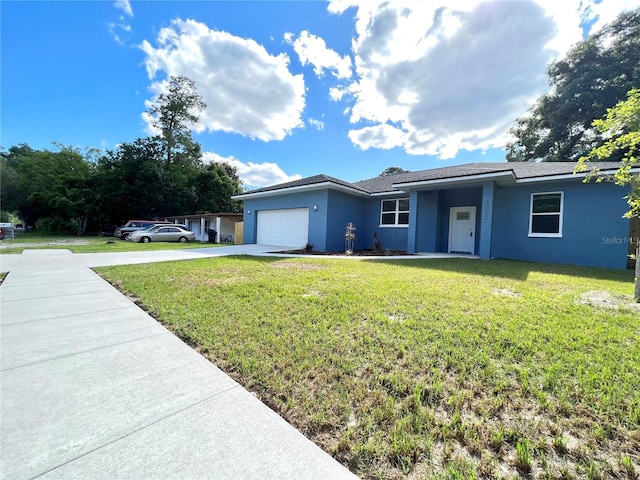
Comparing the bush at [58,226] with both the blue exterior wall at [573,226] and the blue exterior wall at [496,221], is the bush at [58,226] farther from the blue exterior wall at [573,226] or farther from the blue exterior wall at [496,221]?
the blue exterior wall at [573,226]

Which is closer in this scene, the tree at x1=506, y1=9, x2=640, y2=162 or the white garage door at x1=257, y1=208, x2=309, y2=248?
the white garage door at x1=257, y1=208, x2=309, y2=248

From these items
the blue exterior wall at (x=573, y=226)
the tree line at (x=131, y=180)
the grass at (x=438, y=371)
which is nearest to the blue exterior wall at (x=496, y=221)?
the blue exterior wall at (x=573, y=226)

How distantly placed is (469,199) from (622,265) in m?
5.32

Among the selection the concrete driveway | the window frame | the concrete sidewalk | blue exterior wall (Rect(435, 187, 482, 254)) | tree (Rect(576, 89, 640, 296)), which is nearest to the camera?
the concrete sidewalk

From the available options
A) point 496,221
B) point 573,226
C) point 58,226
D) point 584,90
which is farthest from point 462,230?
point 58,226

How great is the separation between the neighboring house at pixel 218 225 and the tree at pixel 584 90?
26.3m

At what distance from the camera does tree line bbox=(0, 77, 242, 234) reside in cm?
2702

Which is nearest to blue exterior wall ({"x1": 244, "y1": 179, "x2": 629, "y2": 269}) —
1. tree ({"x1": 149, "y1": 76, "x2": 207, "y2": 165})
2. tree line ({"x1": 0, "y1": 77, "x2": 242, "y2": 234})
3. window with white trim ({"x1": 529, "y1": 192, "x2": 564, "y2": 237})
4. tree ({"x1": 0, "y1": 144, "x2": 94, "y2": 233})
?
window with white trim ({"x1": 529, "y1": 192, "x2": 564, "y2": 237})

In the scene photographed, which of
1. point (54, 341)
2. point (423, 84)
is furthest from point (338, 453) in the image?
point (423, 84)

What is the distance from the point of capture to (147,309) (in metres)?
4.07

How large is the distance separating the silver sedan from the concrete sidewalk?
56.4 ft

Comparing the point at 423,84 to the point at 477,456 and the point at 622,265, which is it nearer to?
the point at 622,265

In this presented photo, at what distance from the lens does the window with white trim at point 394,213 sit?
1295 centimetres

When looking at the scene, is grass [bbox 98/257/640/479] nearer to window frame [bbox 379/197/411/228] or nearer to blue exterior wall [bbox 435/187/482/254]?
blue exterior wall [bbox 435/187/482/254]
